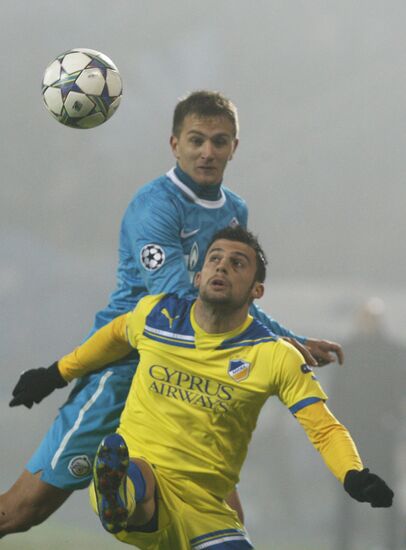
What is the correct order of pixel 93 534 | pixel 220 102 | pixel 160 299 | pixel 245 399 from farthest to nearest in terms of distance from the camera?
pixel 93 534, pixel 220 102, pixel 160 299, pixel 245 399

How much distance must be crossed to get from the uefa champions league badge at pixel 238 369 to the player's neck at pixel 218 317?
0.38 ft

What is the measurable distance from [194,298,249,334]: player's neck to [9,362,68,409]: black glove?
2.25 feet

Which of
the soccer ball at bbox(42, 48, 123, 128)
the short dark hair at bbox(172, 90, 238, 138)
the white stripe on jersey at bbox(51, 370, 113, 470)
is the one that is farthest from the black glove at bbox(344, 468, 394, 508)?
the soccer ball at bbox(42, 48, 123, 128)

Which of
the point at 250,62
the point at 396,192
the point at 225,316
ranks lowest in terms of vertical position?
the point at 225,316

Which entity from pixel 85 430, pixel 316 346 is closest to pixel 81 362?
pixel 85 430

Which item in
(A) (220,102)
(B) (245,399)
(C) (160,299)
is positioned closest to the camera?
(B) (245,399)

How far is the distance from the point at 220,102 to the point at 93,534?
381cm

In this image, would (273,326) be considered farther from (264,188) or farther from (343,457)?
(264,188)

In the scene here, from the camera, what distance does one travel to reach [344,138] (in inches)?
303

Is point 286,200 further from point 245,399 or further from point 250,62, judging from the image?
point 245,399

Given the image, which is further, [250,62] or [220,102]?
[250,62]

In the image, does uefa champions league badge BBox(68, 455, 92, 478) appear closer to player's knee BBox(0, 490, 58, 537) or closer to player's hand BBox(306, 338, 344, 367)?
player's knee BBox(0, 490, 58, 537)

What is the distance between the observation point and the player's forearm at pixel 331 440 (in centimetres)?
339

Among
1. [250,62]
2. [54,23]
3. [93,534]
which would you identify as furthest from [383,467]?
[54,23]
